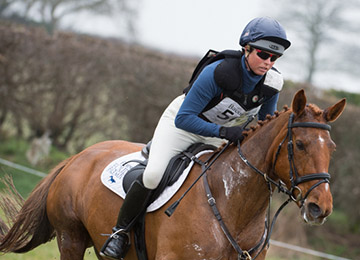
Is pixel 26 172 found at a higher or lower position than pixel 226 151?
lower

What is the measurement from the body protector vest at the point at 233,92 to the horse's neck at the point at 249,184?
1.09 ft

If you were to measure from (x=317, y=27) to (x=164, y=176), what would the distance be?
22093 mm

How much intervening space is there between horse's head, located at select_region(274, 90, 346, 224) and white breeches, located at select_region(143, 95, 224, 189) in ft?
3.24

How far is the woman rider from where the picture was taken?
3.72 meters

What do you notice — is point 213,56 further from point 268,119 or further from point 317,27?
point 317,27

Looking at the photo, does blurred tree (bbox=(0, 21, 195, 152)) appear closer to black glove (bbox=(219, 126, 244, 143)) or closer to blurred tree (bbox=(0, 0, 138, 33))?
blurred tree (bbox=(0, 0, 138, 33))

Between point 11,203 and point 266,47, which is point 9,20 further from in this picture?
point 266,47

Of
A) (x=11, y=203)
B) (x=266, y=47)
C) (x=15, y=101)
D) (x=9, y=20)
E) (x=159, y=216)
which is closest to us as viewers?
(x=266, y=47)

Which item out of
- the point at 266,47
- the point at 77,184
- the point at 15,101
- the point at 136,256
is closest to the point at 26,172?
the point at 15,101

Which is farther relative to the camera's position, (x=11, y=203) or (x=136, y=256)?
(x=11, y=203)

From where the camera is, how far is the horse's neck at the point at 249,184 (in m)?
3.60

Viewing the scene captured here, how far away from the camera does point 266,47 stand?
3.67m

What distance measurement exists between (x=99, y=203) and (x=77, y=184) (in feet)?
1.62

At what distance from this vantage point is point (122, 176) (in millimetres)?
4383
